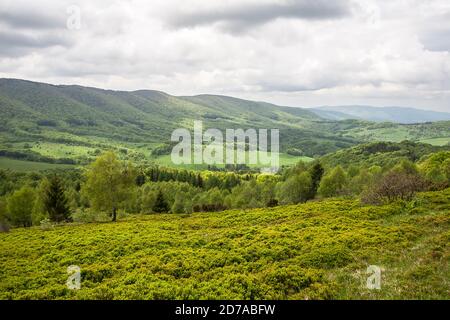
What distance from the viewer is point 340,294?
1622 cm

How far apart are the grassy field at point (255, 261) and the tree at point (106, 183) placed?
77.1 ft

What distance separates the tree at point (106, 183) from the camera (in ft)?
190

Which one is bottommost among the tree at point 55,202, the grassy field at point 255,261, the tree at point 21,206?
the tree at point 21,206

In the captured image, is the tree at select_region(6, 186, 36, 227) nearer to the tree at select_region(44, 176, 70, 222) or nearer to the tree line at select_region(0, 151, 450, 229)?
the tree line at select_region(0, 151, 450, 229)

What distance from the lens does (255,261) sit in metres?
22.9

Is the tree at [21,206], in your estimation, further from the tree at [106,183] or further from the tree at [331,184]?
the tree at [331,184]

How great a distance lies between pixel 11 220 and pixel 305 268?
101m

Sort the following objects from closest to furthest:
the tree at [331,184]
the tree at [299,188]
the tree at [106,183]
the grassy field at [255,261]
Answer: the grassy field at [255,261], the tree at [106,183], the tree at [331,184], the tree at [299,188]

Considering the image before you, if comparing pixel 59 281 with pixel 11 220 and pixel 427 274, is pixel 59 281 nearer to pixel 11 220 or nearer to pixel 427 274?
pixel 427 274

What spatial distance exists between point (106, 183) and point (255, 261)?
4262 centimetres

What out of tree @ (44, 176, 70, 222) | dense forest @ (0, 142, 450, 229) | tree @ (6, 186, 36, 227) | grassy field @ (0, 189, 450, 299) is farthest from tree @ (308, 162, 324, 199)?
tree @ (6, 186, 36, 227)

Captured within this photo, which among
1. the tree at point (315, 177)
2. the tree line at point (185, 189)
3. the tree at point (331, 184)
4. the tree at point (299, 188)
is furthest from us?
the tree at point (315, 177)

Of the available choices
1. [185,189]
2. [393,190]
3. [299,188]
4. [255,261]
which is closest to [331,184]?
[299,188]

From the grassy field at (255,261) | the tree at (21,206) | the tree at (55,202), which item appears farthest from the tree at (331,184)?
the tree at (21,206)
